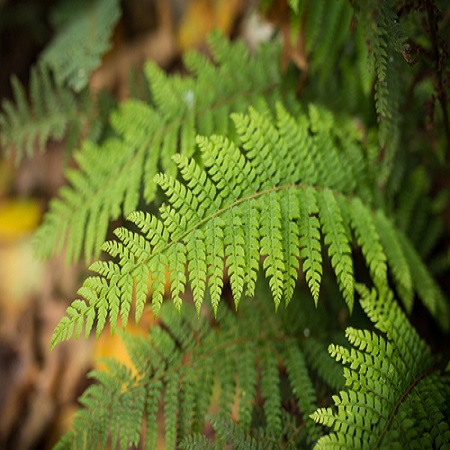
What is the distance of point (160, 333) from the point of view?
1575 millimetres

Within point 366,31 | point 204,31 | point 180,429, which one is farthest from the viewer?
point 204,31

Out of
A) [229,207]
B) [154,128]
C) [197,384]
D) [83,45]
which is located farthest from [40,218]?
[229,207]

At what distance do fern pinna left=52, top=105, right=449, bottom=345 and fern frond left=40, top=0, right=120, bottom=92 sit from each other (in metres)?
0.91

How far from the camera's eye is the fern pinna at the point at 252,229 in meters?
1.15

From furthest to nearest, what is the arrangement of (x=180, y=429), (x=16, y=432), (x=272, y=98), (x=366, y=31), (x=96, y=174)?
(x=16, y=432) < (x=272, y=98) < (x=96, y=174) < (x=180, y=429) < (x=366, y=31)

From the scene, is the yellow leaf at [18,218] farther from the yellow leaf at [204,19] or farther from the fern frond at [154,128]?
the yellow leaf at [204,19]

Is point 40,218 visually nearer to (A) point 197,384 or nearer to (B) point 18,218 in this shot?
(B) point 18,218

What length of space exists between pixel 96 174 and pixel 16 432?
49.5 inches

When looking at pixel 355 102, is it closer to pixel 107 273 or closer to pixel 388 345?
pixel 388 345

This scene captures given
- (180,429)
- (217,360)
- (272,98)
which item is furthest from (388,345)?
(272,98)

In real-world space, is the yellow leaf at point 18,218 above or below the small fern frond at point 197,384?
above

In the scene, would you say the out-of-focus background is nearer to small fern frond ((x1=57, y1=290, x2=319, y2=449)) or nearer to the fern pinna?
small fern frond ((x1=57, y1=290, x2=319, y2=449))

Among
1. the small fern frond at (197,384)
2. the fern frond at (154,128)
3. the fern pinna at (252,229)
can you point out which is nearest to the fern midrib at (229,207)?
the fern pinna at (252,229)

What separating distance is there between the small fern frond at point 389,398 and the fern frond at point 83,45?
1419 millimetres
